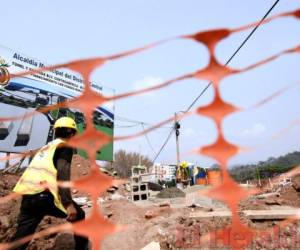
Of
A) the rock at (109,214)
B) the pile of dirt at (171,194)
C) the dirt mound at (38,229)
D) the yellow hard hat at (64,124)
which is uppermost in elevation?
the pile of dirt at (171,194)

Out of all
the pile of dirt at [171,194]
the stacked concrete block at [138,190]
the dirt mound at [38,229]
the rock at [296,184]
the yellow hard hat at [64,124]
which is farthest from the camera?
the pile of dirt at [171,194]

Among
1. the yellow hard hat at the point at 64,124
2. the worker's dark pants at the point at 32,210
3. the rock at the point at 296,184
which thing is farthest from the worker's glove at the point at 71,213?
the rock at the point at 296,184

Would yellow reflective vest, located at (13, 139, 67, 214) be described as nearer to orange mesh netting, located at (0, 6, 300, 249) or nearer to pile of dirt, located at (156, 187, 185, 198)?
orange mesh netting, located at (0, 6, 300, 249)

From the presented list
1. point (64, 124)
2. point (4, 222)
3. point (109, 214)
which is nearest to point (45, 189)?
point (64, 124)

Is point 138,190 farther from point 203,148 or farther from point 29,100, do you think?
point 203,148

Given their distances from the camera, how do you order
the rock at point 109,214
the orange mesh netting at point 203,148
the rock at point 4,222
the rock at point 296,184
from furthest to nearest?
1. the rock at point 296,184
2. the rock at point 109,214
3. the rock at point 4,222
4. the orange mesh netting at point 203,148

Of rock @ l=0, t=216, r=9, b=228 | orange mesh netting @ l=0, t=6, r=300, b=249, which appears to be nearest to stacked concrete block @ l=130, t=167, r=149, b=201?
rock @ l=0, t=216, r=9, b=228

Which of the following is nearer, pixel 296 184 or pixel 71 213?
pixel 71 213

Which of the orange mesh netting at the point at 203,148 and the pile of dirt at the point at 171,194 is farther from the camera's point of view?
the pile of dirt at the point at 171,194

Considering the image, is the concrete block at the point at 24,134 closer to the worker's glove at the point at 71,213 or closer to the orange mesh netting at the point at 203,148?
the worker's glove at the point at 71,213

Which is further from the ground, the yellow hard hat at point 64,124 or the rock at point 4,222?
the yellow hard hat at point 64,124

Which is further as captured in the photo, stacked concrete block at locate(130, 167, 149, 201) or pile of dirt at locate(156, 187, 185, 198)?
pile of dirt at locate(156, 187, 185, 198)

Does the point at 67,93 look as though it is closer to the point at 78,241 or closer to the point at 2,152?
the point at 2,152

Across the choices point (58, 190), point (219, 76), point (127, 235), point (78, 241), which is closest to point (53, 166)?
point (58, 190)
